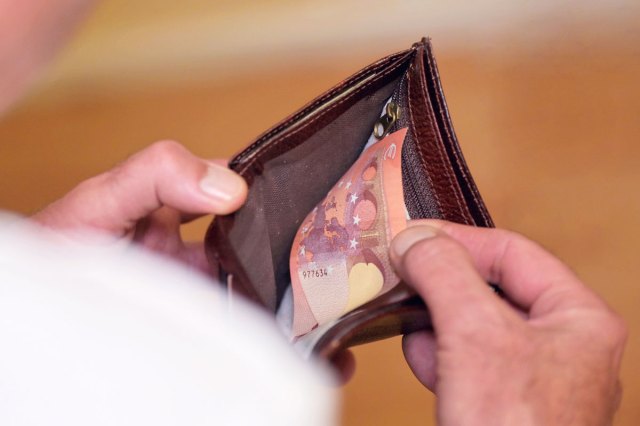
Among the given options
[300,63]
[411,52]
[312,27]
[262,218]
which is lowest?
[262,218]

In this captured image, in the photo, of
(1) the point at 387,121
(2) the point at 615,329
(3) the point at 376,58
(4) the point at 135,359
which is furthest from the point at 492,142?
(4) the point at 135,359

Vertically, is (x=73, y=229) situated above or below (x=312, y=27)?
below

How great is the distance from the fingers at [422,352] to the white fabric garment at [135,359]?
→ 11 cm

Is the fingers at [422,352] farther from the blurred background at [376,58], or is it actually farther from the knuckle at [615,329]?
the blurred background at [376,58]

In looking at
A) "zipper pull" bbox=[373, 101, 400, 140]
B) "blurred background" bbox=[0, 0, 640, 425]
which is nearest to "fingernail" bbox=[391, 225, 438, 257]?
"zipper pull" bbox=[373, 101, 400, 140]

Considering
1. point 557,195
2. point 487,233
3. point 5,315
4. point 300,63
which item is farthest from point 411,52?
point 300,63

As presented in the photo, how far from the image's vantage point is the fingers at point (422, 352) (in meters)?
0.77

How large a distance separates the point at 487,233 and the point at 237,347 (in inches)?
10.5

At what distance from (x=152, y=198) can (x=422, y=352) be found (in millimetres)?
339

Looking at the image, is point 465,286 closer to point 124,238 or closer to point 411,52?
point 411,52

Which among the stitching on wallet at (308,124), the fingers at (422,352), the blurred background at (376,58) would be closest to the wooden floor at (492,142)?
the blurred background at (376,58)

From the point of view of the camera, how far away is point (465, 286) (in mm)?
566

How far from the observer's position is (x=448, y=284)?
1.87 feet

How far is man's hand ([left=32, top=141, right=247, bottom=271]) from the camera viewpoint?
644mm
